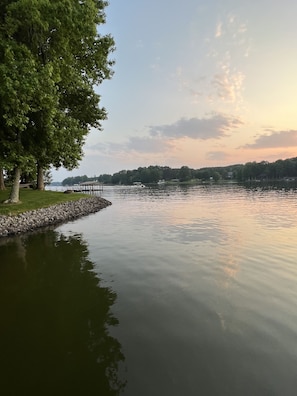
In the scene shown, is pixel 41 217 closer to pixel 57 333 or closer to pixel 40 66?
pixel 40 66

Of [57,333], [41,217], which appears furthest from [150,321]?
[41,217]

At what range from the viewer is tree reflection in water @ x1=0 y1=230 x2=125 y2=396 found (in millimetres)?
5148

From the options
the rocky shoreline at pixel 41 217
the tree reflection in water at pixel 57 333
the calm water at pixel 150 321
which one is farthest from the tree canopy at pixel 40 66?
the tree reflection in water at pixel 57 333

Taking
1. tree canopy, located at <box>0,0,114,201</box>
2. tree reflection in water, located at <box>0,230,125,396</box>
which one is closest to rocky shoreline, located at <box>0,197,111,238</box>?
tree canopy, located at <box>0,0,114,201</box>

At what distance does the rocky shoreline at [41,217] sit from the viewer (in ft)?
69.9

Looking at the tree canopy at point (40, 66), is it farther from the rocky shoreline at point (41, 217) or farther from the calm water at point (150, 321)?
the calm water at point (150, 321)

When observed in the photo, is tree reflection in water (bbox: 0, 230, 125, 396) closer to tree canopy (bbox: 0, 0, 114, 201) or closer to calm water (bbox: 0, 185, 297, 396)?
calm water (bbox: 0, 185, 297, 396)

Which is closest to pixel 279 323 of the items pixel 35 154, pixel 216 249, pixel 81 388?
pixel 81 388

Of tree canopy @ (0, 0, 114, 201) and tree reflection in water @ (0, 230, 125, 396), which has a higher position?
tree canopy @ (0, 0, 114, 201)

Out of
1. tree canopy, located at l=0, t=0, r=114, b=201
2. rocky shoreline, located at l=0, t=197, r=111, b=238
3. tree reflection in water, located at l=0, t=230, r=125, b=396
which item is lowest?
tree reflection in water, located at l=0, t=230, r=125, b=396

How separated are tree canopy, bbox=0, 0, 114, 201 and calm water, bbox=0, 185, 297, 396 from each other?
447 inches

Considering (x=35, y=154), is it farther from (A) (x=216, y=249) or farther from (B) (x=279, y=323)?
(B) (x=279, y=323)

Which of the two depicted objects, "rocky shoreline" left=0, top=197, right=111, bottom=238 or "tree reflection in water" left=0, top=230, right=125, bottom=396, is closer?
"tree reflection in water" left=0, top=230, right=125, bottom=396

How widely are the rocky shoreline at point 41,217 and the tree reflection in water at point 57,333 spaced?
9.41 metres
